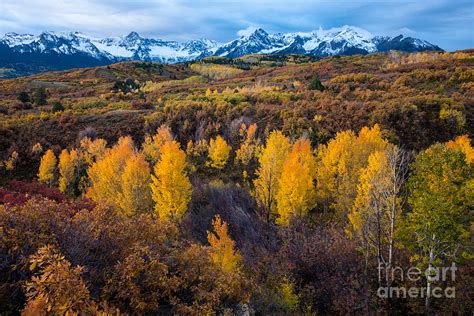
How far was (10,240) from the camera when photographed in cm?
773

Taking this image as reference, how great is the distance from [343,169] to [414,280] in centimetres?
1050

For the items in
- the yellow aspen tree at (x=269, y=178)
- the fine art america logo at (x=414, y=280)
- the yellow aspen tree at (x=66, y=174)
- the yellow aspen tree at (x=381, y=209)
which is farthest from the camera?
the yellow aspen tree at (x=66, y=174)

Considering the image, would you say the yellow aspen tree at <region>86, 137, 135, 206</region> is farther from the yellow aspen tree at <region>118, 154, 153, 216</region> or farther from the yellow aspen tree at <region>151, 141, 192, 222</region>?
the yellow aspen tree at <region>151, 141, 192, 222</region>

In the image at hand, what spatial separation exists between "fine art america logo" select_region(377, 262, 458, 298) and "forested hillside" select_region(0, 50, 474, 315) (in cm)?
23

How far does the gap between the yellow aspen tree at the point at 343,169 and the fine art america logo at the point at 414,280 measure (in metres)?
7.54

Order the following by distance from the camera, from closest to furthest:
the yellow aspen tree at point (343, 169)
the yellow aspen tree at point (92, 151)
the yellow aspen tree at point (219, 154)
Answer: the yellow aspen tree at point (343, 169) < the yellow aspen tree at point (219, 154) < the yellow aspen tree at point (92, 151)

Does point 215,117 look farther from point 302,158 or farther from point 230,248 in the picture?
point 230,248

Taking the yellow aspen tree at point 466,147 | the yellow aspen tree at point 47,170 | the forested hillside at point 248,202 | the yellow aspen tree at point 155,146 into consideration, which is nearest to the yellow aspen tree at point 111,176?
the forested hillside at point 248,202

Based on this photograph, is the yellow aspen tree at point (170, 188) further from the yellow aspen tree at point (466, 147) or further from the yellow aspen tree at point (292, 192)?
the yellow aspen tree at point (466, 147)

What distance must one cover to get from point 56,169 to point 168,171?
996 inches

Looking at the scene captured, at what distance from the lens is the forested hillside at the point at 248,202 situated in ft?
27.5

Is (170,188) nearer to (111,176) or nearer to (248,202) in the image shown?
(111,176)

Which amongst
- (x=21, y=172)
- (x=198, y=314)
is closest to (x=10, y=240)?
(x=198, y=314)

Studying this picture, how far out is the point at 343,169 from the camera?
24453 millimetres
